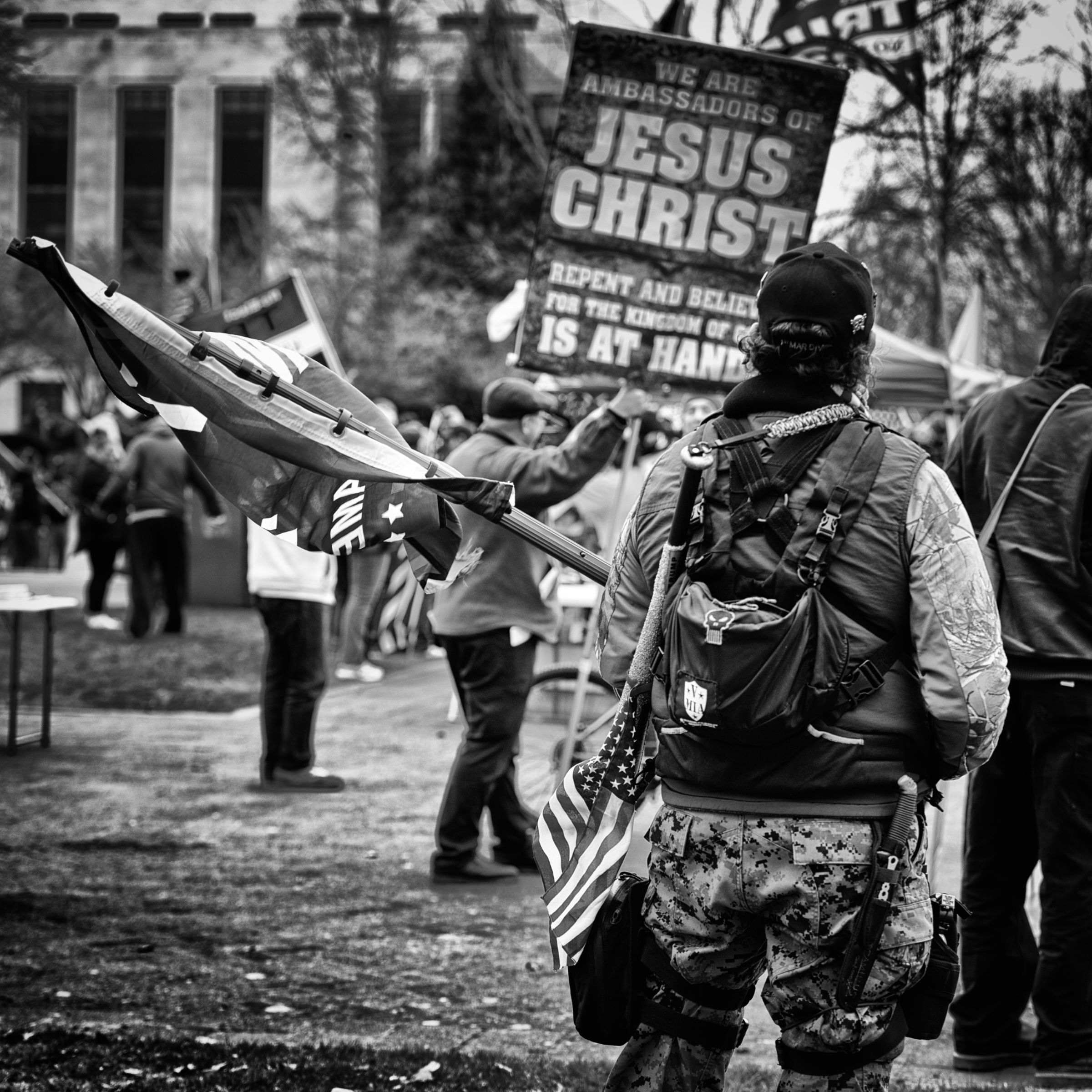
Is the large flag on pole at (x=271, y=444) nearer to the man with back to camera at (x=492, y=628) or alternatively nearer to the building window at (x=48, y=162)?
the man with back to camera at (x=492, y=628)

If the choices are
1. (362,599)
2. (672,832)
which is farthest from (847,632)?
(362,599)

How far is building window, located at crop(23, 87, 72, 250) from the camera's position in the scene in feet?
80.6

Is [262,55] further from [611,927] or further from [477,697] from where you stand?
[611,927]

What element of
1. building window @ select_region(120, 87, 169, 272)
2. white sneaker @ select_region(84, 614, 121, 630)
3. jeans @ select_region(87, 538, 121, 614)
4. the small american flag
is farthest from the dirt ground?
building window @ select_region(120, 87, 169, 272)

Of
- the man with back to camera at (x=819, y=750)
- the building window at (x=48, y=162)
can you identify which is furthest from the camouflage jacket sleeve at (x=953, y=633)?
the building window at (x=48, y=162)

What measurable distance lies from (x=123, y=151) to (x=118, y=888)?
106 feet

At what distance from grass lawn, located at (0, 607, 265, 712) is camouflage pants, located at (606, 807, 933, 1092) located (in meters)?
8.61

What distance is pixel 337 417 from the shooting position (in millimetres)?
3643

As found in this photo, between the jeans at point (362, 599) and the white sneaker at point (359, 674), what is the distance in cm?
5

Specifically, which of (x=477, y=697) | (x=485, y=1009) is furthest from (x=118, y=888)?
(x=485, y=1009)

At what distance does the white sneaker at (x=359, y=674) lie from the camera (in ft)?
42.0

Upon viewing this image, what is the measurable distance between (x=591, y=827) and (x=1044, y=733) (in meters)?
1.72

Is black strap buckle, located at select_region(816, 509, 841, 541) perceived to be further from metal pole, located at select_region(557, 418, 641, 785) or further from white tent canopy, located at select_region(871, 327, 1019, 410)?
white tent canopy, located at select_region(871, 327, 1019, 410)

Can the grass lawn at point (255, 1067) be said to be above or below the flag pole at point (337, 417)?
below
